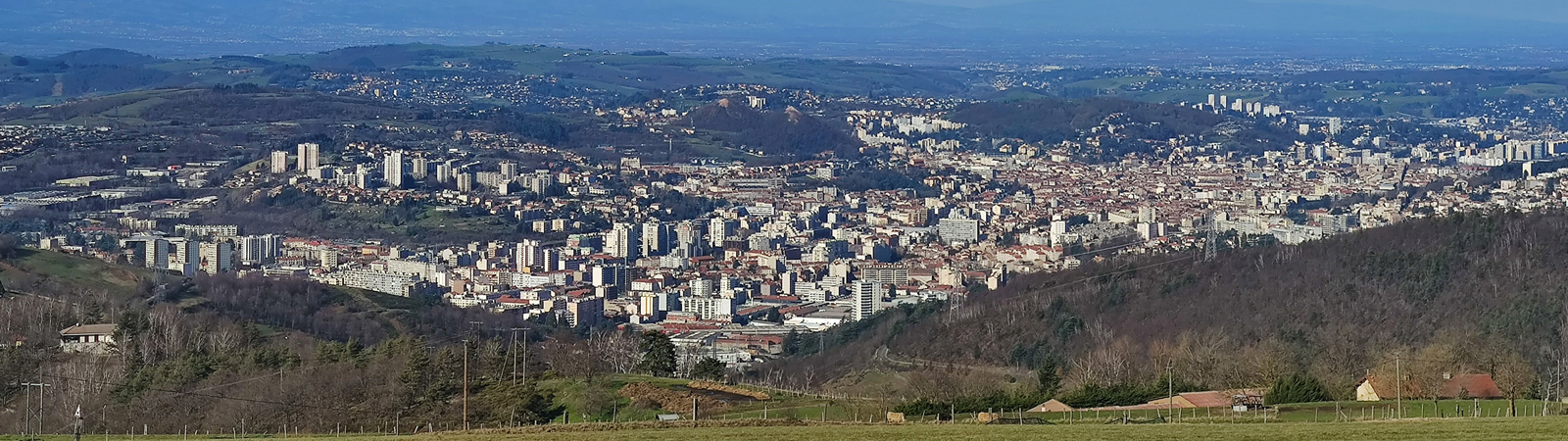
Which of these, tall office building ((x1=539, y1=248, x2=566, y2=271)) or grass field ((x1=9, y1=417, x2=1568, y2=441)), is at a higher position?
grass field ((x1=9, y1=417, x2=1568, y2=441))

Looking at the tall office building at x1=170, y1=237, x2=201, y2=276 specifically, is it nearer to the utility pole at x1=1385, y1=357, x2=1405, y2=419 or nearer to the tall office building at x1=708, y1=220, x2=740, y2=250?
the tall office building at x1=708, y1=220, x2=740, y2=250

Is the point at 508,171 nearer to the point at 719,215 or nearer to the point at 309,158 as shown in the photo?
the point at 309,158

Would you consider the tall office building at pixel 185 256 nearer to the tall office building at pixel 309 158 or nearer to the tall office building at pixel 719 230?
the tall office building at pixel 719 230

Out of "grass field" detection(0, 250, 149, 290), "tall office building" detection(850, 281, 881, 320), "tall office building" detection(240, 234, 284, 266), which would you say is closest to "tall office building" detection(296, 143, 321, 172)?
"tall office building" detection(240, 234, 284, 266)

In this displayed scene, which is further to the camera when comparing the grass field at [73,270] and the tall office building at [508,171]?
the tall office building at [508,171]

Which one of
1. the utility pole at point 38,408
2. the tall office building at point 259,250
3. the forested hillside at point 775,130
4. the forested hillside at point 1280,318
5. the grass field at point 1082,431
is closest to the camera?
the grass field at point 1082,431

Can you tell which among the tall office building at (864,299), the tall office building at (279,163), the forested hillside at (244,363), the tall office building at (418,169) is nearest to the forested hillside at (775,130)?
the tall office building at (418,169)

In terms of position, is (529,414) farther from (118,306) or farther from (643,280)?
(643,280)
